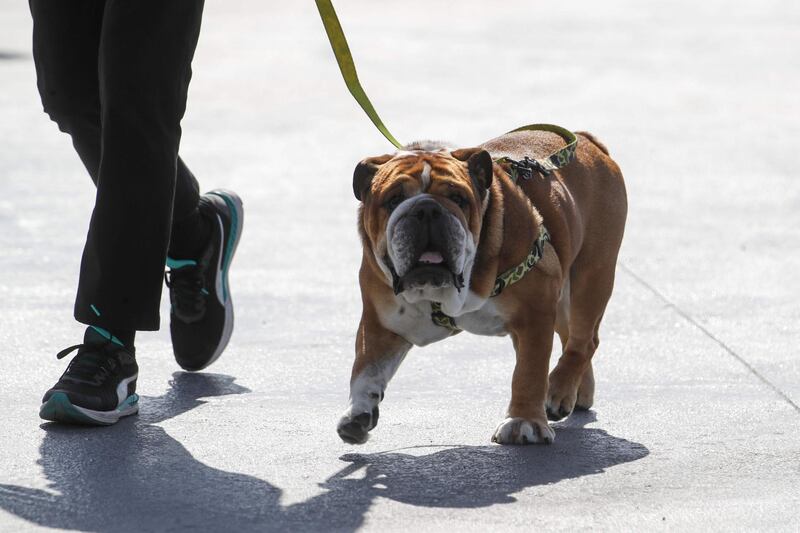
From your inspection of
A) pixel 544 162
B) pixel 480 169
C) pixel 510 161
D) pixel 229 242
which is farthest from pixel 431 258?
pixel 229 242

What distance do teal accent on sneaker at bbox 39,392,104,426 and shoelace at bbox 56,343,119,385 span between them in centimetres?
9

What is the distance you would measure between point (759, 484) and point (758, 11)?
16839 millimetres

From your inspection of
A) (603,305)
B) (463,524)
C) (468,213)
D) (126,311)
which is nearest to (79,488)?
(126,311)

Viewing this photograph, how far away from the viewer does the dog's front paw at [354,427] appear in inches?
161

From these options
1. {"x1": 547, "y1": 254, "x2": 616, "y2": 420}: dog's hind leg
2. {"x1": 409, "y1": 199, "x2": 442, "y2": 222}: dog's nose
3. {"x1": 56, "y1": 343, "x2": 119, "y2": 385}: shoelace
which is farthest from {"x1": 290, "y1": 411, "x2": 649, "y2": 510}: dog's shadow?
{"x1": 56, "y1": 343, "x2": 119, "y2": 385}: shoelace

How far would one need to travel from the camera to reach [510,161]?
451 cm

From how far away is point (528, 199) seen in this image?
4.40 meters

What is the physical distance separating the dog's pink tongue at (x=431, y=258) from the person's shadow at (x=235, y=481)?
0.56 metres

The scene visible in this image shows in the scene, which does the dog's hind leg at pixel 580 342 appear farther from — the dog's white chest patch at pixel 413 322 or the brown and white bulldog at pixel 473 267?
the dog's white chest patch at pixel 413 322

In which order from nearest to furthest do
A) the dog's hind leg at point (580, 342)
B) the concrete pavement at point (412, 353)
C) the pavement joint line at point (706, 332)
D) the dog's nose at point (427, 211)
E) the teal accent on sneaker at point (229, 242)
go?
1. the concrete pavement at point (412, 353)
2. the dog's nose at point (427, 211)
3. the dog's hind leg at point (580, 342)
4. the pavement joint line at point (706, 332)
5. the teal accent on sneaker at point (229, 242)

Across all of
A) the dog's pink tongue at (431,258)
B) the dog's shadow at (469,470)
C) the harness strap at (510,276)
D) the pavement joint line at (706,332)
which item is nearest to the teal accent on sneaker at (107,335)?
the dog's shadow at (469,470)

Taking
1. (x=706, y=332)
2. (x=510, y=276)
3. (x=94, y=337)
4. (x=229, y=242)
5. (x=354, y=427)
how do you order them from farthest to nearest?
(x=706, y=332), (x=229, y=242), (x=94, y=337), (x=510, y=276), (x=354, y=427)

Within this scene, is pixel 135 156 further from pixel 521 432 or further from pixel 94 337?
pixel 521 432

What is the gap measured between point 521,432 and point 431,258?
623mm
